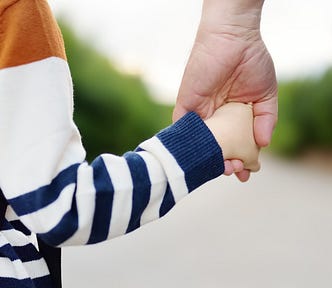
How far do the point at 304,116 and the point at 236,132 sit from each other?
743 cm

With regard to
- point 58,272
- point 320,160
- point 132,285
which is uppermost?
point 58,272

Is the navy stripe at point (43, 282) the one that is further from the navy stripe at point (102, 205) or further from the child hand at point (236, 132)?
the child hand at point (236, 132)

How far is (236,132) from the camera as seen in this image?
130 cm

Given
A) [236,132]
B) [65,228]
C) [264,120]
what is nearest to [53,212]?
[65,228]

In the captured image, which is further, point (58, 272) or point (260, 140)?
point (260, 140)

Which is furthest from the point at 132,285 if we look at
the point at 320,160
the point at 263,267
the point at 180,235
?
the point at 320,160

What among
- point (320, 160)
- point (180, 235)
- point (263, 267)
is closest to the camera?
point (263, 267)

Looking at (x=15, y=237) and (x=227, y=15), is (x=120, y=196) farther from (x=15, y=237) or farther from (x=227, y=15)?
(x=227, y=15)

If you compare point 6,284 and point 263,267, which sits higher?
point 6,284

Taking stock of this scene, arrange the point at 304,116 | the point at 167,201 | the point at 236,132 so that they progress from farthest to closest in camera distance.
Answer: the point at 304,116, the point at 236,132, the point at 167,201

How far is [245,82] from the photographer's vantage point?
142cm

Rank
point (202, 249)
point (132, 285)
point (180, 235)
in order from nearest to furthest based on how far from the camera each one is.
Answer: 1. point (132, 285)
2. point (202, 249)
3. point (180, 235)

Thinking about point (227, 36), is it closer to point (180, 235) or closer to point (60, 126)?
point (60, 126)

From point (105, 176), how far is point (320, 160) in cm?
739
